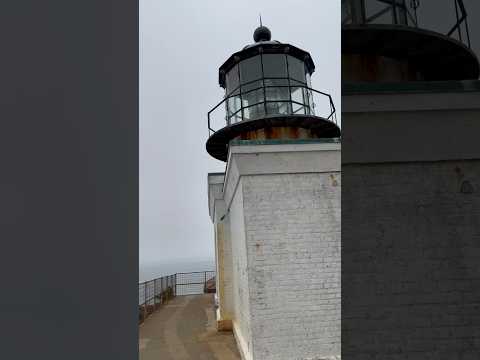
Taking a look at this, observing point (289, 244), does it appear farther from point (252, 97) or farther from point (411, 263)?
point (252, 97)

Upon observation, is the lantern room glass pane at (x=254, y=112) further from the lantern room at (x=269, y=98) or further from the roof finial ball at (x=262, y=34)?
the roof finial ball at (x=262, y=34)

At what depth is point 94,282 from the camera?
466 millimetres

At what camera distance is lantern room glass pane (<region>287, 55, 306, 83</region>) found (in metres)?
6.70

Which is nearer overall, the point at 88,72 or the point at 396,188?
the point at 88,72

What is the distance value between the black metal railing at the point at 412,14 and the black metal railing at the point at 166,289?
710cm

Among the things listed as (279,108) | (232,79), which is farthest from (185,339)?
(232,79)

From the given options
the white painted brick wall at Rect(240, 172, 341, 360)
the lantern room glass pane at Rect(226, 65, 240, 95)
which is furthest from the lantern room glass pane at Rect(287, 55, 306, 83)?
the white painted brick wall at Rect(240, 172, 341, 360)

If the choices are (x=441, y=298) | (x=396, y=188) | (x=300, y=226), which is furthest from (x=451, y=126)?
(x=300, y=226)

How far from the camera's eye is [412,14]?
1.30 m

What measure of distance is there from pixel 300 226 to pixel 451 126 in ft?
9.99

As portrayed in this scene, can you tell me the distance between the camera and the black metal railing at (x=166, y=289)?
31.5ft

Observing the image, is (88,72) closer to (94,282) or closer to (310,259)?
(94,282)

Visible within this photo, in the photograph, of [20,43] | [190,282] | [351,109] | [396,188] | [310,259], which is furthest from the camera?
[190,282]

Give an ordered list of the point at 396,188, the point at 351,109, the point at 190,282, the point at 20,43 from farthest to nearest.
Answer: the point at 190,282, the point at 396,188, the point at 351,109, the point at 20,43
